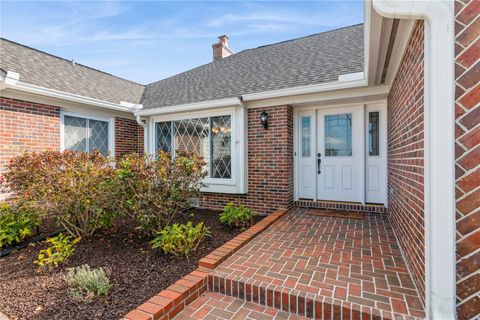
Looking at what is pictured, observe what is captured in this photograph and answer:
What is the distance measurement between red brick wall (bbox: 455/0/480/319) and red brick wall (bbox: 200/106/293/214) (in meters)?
3.55

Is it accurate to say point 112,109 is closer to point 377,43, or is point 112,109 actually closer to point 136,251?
point 136,251

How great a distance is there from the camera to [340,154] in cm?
539

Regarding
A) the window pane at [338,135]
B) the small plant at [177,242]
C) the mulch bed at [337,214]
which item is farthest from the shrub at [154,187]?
the window pane at [338,135]

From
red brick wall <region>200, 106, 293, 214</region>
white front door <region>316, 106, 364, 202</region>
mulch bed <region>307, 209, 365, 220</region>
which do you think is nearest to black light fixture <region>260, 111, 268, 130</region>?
red brick wall <region>200, 106, 293, 214</region>

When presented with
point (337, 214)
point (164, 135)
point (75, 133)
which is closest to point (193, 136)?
point (164, 135)

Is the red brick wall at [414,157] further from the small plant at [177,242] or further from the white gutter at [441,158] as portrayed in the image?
the small plant at [177,242]

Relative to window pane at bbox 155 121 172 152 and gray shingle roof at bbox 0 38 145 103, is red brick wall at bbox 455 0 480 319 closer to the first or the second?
window pane at bbox 155 121 172 152

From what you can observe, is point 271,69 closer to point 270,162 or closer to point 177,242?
point 270,162

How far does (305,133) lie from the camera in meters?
5.69

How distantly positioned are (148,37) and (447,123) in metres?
8.31

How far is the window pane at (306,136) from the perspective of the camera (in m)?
5.65

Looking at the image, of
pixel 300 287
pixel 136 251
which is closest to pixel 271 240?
pixel 300 287

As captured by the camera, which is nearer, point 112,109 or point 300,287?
point 300,287

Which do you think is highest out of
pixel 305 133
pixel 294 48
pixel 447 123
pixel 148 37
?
pixel 148 37
